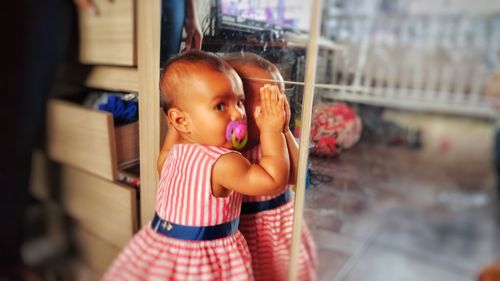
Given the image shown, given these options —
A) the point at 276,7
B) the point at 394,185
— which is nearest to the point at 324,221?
the point at 276,7

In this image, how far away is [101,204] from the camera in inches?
22.9

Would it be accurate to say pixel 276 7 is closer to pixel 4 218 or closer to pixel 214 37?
pixel 214 37

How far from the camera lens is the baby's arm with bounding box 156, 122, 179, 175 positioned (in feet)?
1.42

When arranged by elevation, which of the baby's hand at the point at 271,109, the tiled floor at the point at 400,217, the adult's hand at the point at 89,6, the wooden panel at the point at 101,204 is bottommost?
the tiled floor at the point at 400,217

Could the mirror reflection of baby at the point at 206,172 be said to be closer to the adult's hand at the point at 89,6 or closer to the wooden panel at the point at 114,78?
the wooden panel at the point at 114,78

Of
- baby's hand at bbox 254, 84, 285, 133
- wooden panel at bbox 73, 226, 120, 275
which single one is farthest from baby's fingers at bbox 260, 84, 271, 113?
wooden panel at bbox 73, 226, 120, 275

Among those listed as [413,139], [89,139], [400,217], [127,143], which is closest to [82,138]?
[89,139]

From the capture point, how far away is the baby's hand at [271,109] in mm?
399

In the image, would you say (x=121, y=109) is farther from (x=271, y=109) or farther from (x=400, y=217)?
(x=400, y=217)

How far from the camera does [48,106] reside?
2.24ft

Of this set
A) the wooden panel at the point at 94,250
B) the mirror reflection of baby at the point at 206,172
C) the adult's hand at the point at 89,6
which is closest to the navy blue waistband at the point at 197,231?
the mirror reflection of baby at the point at 206,172

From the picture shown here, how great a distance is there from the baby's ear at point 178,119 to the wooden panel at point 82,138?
5.2 inches

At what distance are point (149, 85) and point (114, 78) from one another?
0.11m

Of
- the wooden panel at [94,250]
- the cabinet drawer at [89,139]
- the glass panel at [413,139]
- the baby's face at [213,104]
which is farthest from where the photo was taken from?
the glass panel at [413,139]
